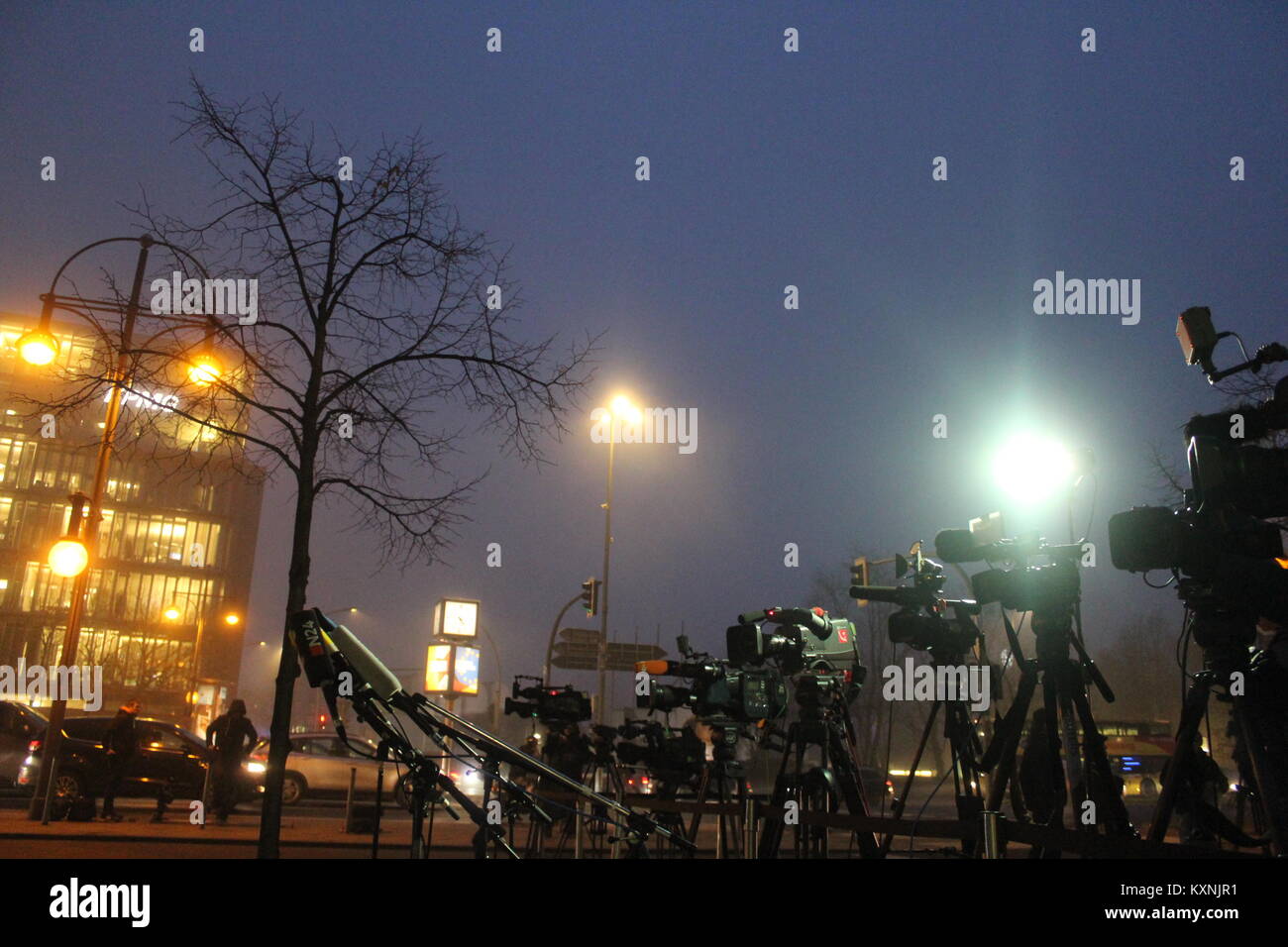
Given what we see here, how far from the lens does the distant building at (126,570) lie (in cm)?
6206

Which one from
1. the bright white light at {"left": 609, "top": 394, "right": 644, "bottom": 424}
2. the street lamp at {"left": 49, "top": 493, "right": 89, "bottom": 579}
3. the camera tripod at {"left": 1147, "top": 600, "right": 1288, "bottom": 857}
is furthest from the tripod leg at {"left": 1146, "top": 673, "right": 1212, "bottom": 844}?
the bright white light at {"left": 609, "top": 394, "right": 644, "bottom": 424}

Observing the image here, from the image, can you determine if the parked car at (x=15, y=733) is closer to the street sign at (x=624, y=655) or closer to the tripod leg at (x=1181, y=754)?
the street sign at (x=624, y=655)

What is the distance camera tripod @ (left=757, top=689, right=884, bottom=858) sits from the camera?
252 inches

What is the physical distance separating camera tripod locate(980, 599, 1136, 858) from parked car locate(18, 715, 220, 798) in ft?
51.1

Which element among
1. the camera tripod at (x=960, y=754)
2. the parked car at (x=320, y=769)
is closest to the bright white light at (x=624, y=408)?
the parked car at (x=320, y=769)

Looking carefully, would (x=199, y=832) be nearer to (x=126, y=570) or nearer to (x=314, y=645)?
(x=314, y=645)

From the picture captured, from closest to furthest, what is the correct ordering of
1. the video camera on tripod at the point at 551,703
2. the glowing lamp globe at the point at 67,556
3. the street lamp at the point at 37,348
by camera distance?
the video camera on tripod at the point at 551,703
the street lamp at the point at 37,348
the glowing lamp globe at the point at 67,556

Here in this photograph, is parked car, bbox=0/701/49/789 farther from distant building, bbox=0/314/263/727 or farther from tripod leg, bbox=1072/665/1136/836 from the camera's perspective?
distant building, bbox=0/314/263/727

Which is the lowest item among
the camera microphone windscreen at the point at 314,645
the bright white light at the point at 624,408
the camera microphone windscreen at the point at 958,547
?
the camera microphone windscreen at the point at 314,645

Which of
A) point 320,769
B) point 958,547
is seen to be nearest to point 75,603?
point 320,769

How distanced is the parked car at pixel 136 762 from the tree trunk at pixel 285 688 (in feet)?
32.0
